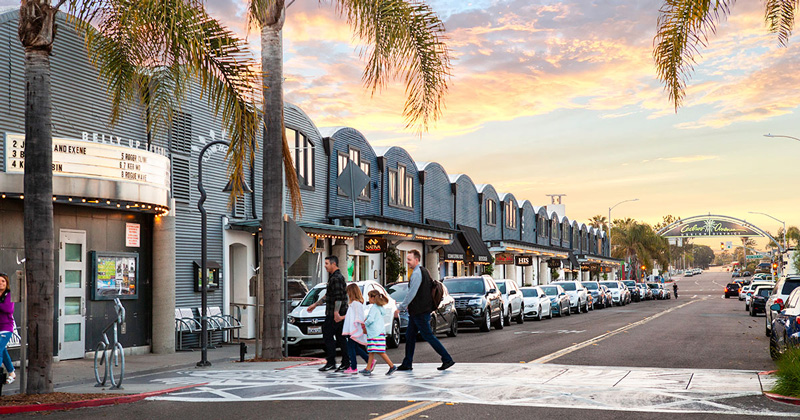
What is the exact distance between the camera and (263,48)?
17.2 m

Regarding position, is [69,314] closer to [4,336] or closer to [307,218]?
[4,336]

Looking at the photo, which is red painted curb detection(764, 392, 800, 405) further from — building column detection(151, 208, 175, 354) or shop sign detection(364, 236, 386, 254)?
shop sign detection(364, 236, 386, 254)

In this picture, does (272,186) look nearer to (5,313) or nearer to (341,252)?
(5,313)

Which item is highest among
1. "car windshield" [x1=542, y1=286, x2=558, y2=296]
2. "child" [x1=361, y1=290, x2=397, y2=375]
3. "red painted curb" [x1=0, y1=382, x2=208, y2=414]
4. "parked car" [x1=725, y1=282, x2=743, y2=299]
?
"child" [x1=361, y1=290, x2=397, y2=375]

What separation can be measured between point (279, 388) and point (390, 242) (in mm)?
22265

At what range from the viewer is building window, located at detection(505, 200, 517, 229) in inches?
2157

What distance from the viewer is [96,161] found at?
55.0 feet

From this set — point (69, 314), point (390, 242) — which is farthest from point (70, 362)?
point (390, 242)

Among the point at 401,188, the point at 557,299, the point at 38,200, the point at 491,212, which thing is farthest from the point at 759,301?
the point at 38,200

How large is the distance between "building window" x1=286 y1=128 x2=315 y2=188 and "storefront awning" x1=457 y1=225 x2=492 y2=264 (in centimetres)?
1472

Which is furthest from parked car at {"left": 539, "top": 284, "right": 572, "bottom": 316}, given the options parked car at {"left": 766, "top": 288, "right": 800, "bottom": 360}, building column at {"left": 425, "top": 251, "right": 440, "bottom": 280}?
parked car at {"left": 766, "top": 288, "right": 800, "bottom": 360}

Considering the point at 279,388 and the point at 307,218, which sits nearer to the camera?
the point at 279,388

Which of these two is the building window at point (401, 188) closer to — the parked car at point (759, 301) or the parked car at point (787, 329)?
the parked car at point (759, 301)

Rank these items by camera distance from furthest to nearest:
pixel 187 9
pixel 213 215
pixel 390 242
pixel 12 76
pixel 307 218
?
pixel 390 242, pixel 307 218, pixel 213 215, pixel 12 76, pixel 187 9
